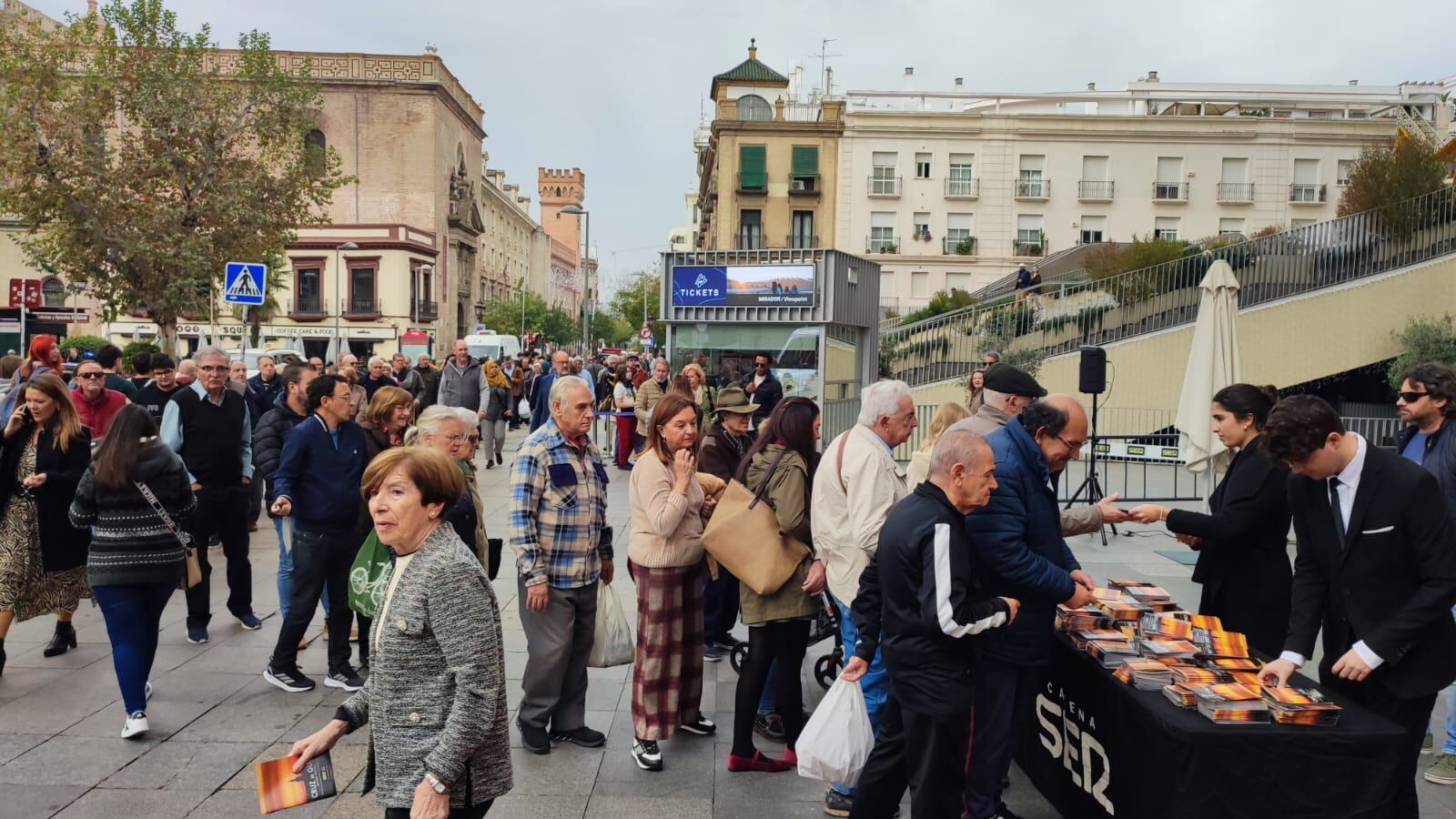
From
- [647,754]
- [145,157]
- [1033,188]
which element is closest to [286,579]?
[647,754]

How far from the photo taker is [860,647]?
4219 mm

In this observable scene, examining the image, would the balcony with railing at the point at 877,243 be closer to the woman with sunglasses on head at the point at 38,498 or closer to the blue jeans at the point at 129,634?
the woman with sunglasses on head at the point at 38,498

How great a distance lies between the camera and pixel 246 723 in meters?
5.47

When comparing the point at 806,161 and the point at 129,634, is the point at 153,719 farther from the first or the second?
the point at 806,161

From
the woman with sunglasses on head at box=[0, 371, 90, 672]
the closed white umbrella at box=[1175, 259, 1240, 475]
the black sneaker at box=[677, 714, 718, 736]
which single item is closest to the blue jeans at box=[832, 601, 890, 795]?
the black sneaker at box=[677, 714, 718, 736]

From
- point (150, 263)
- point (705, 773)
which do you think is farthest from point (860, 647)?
point (150, 263)

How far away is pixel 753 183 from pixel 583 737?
1678 inches

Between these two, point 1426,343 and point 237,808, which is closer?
point 237,808

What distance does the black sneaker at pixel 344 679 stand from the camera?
5951 mm

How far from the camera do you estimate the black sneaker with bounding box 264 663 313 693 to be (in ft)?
19.5

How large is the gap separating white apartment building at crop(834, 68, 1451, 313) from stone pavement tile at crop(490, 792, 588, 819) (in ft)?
140

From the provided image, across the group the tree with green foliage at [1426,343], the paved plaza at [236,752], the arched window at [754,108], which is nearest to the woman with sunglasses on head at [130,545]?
the paved plaza at [236,752]

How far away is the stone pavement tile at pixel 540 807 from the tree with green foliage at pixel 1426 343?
62.4 ft

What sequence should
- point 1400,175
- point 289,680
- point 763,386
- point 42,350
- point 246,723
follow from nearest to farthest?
point 246,723, point 289,680, point 42,350, point 763,386, point 1400,175
